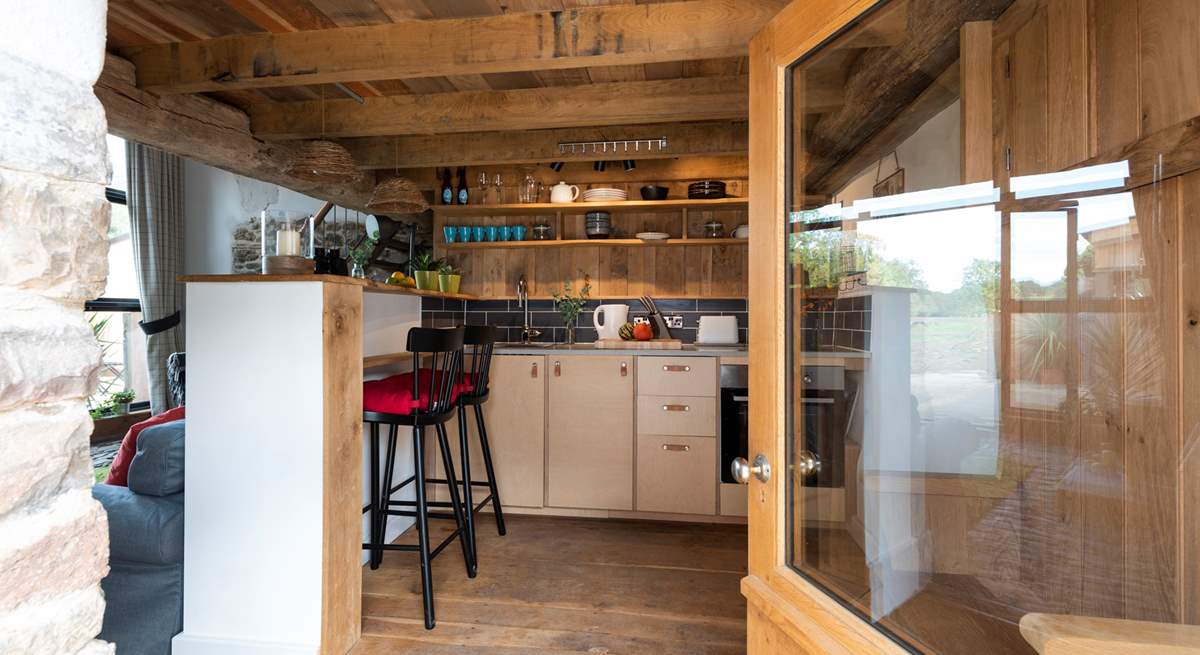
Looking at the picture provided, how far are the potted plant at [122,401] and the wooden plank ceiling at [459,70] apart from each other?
3827 millimetres

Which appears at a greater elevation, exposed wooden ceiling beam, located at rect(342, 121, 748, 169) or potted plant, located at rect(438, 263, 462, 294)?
exposed wooden ceiling beam, located at rect(342, 121, 748, 169)

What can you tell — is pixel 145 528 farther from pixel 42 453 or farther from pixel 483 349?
pixel 42 453

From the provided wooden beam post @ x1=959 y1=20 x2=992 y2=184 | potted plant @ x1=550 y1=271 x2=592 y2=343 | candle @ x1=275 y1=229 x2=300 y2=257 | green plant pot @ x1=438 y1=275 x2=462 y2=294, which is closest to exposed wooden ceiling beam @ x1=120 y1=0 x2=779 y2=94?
candle @ x1=275 y1=229 x2=300 y2=257

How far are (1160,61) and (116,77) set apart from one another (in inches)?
128

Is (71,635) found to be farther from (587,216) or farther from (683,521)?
(587,216)

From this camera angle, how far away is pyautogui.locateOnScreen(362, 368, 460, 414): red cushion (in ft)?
7.63

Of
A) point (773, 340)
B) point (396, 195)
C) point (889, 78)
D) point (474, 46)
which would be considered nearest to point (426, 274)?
point (396, 195)

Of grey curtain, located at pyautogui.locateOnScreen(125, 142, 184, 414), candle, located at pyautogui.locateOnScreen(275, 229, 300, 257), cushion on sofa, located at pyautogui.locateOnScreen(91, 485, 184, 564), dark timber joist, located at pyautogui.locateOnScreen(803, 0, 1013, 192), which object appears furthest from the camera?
grey curtain, located at pyautogui.locateOnScreen(125, 142, 184, 414)

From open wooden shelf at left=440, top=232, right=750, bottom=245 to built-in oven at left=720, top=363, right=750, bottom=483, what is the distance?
93cm

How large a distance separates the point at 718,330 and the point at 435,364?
2.20 meters

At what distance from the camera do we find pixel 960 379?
1.10m

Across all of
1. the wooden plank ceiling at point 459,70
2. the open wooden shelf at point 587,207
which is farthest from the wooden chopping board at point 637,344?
the wooden plank ceiling at point 459,70

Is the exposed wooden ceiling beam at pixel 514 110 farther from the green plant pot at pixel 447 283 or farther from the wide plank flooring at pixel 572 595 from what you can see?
the wide plank flooring at pixel 572 595

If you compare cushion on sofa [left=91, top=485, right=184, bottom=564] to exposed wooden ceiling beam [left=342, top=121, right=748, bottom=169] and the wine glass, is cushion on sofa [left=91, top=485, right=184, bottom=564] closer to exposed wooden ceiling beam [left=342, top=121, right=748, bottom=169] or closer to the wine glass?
exposed wooden ceiling beam [left=342, top=121, right=748, bottom=169]
